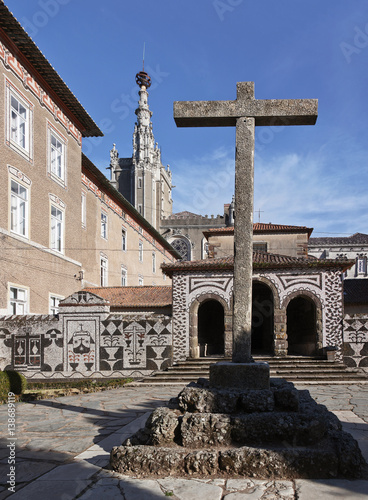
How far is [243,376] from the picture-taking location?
507cm

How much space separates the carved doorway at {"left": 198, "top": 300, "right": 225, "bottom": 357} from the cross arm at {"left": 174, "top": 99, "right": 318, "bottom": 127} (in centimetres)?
1388

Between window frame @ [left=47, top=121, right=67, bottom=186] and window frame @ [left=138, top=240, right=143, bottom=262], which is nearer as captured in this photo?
window frame @ [left=47, top=121, right=67, bottom=186]

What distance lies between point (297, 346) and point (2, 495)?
51.1ft

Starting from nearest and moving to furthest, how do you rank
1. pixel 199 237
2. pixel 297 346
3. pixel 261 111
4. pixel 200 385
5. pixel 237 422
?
pixel 237 422 → pixel 200 385 → pixel 261 111 → pixel 297 346 → pixel 199 237

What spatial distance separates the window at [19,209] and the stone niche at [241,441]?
11328 mm

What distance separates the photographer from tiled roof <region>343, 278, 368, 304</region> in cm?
1880

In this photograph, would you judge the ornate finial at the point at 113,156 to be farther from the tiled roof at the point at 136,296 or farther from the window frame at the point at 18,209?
the window frame at the point at 18,209

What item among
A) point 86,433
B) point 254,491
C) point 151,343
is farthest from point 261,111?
point 151,343

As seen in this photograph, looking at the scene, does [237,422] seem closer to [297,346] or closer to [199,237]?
[297,346]

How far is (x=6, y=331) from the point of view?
13594 millimetres

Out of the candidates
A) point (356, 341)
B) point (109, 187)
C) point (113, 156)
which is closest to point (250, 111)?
point (356, 341)

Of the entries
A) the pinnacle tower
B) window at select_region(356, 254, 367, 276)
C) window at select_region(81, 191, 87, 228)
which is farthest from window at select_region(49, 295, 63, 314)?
the pinnacle tower

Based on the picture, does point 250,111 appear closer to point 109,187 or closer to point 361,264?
point 109,187

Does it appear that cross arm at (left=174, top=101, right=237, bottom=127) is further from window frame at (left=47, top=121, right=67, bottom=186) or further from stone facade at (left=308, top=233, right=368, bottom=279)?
stone facade at (left=308, top=233, right=368, bottom=279)
